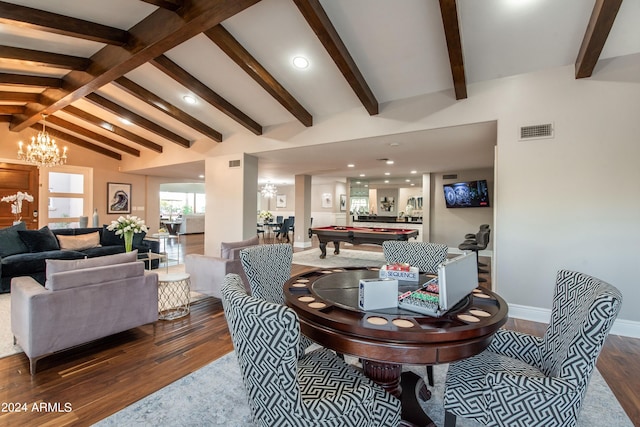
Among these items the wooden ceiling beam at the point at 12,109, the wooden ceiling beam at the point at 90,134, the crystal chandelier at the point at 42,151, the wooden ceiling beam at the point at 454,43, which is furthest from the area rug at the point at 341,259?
the wooden ceiling beam at the point at 12,109

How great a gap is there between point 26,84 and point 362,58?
5.22m

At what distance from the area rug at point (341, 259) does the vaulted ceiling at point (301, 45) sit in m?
3.28

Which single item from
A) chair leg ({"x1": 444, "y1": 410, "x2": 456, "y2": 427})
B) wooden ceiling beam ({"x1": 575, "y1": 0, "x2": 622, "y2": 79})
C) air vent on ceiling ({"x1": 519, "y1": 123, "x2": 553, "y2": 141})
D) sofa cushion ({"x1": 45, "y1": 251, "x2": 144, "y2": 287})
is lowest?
chair leg ({"x1": 444, "y1": 410, "x2": 456, "y2": 427})

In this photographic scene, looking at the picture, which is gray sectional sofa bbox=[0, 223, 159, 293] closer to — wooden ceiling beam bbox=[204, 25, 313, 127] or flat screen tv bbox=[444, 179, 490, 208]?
wooden ceiling beam bbox=[204, 25, 313, 127]

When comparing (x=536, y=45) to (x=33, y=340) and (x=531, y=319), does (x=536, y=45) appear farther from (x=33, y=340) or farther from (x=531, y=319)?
(x=33, y=340)

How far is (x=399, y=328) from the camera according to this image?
130 cm

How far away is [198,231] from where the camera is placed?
45.1ft

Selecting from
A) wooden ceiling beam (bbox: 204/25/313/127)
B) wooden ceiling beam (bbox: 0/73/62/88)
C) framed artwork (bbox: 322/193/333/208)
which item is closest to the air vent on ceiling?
wooden ceiling beam (bbox: 204/25/313/127)

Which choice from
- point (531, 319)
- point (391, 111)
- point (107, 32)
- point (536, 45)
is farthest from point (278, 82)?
point (531, 319)

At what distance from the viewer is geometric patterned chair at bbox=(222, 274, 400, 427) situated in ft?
3.43

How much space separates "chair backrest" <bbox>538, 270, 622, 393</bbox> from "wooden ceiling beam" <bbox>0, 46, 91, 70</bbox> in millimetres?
5933

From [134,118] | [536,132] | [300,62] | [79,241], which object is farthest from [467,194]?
[79,241]

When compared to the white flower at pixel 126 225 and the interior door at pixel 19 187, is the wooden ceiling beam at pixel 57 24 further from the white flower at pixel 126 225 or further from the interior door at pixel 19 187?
the interior door at pixel 19 187

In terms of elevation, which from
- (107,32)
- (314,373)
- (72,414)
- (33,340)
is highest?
(107,32)
